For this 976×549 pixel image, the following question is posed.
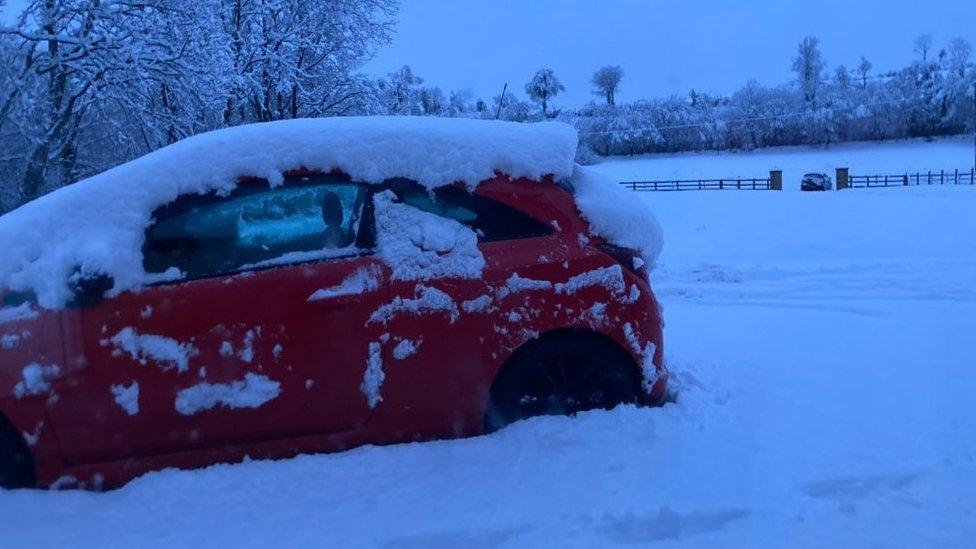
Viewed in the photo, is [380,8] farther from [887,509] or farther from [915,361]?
[887,509]

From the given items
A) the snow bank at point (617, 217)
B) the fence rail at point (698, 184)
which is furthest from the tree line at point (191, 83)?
the fence rail at point (698, 184)

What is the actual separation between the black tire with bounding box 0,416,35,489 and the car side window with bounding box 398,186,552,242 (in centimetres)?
199

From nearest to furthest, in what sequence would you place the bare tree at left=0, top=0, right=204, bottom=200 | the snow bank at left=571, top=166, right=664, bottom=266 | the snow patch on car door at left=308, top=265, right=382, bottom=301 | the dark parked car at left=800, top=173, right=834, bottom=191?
the snow patch on car door at left=308, top=265, right=382, bottom=301
the snow bank at left=571, top=166, right=664, bottom=266
the bare tree at left=0, top=0, right=204, bottom=200
the dark parked car at left=800, top=173, right=834, bottom=191

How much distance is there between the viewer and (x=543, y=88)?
1373 inches

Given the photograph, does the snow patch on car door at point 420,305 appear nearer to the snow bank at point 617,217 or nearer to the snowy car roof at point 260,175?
the snowy car roof at point 260,175

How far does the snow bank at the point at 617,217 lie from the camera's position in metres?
4.14

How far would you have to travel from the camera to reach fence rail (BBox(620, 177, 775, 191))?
43.3m

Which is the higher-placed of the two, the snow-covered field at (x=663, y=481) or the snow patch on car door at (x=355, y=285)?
the snow patch on car door at (x=355, y=285)

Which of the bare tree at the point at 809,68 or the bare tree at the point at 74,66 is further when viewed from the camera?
the bare tree at the point at 809,68

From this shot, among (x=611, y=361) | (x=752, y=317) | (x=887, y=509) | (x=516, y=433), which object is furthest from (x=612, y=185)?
(x=752, y=317)

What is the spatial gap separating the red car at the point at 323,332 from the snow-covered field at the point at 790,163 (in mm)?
27883

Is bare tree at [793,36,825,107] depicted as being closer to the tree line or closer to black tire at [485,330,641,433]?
Answer: the tree line

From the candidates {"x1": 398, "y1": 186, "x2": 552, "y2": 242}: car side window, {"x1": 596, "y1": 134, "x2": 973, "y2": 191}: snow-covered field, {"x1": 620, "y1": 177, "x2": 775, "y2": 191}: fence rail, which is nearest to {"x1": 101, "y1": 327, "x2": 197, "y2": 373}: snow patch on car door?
{"x1": 398, "y1": 186, "x2": 552, "y2": 242}: car side window

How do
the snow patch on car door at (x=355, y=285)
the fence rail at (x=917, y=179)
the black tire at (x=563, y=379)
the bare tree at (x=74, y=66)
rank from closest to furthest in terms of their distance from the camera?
1. the snow patch on car door at (x=355, y=285)
2. the black tire at (x=563, y=379)
3. the bare tree at (x=74, y=66)
4. the fence rail at (x=917, y=179)
